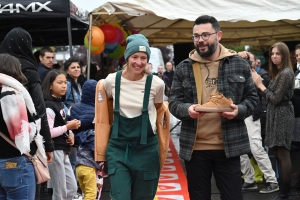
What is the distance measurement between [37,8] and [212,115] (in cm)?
463

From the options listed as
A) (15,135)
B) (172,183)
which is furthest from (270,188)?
(15,135)

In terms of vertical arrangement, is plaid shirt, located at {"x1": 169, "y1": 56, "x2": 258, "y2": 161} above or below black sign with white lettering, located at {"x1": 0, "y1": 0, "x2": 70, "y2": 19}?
below

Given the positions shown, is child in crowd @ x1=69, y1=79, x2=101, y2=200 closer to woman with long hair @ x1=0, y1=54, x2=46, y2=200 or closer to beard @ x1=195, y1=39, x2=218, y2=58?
woman with long hair @ x1=0, y1=54, x2=46, y2=200

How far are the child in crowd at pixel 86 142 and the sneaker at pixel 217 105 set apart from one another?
2.20 metres

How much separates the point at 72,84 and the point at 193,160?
13.1ft

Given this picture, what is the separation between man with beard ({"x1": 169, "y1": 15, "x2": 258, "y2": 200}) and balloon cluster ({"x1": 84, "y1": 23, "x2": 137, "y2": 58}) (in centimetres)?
496

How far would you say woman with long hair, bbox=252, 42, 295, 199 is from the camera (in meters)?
6.21

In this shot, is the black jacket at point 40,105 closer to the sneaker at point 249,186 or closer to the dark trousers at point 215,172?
the dark trousers at point 215,172

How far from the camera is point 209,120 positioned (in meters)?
4.04

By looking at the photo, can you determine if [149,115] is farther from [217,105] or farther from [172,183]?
[172,183]

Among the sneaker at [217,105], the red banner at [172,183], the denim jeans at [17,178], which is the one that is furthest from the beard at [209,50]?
the red banner at [172,183]

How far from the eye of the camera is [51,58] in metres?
7.95

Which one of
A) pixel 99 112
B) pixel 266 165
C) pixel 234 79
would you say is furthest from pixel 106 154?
pixel 266 165

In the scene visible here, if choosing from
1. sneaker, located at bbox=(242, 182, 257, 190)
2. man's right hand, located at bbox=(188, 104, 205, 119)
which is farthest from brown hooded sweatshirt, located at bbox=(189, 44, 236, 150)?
sneaker, located at bbox=(242, 182, 257, 190)
